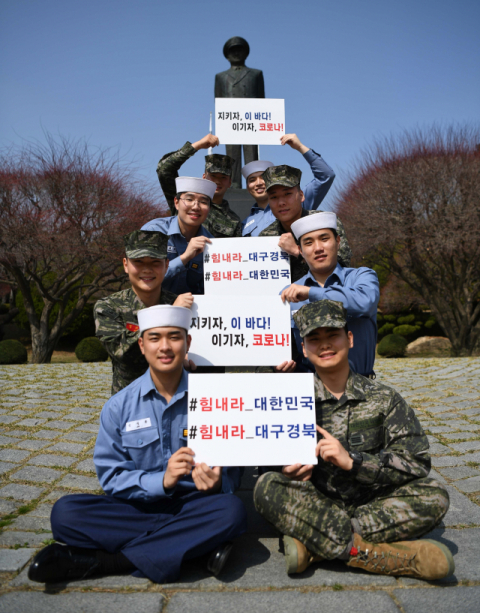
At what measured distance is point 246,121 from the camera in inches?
165

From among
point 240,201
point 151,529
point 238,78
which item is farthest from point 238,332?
point 238,78

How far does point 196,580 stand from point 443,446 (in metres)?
2.89

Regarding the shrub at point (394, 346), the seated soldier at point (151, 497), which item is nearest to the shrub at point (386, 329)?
the shrub at point (394, 346)

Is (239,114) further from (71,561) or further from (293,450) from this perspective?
(71,561)

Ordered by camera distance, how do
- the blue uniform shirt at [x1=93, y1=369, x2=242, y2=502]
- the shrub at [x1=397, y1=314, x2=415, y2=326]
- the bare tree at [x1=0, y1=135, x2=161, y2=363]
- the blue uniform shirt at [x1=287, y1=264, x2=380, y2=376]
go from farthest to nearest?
the shrub at [x1=397, y1=314, x2=415, y2=326]
the bare tree at [x1=0, y1=135, x2=161, y2=363]
the blue uniform shirt at [x1=287, y1=264, x2=380, y2=376]
the blue uniform shirt at [x1=93, y1=369, x2=242, y2=502]

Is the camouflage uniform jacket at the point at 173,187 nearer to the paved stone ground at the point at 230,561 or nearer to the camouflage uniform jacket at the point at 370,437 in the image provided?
the camouflage uniform jacket at the point at 370,437

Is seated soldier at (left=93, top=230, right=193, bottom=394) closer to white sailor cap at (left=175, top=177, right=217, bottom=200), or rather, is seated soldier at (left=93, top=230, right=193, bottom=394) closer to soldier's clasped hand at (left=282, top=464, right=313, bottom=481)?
white sailor cap at (left=175, top=177, right=217, bottom=200)

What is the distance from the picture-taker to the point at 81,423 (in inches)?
203

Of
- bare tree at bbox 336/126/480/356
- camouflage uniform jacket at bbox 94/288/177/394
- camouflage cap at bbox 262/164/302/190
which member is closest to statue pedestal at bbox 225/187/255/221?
camouflage cap at bbox 262/164/302/190

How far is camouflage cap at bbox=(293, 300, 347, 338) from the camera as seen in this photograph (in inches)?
99.9

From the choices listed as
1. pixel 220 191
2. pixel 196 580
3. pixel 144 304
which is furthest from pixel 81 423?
pixel 196 580

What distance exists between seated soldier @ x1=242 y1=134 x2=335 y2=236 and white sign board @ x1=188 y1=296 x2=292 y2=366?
109 cm

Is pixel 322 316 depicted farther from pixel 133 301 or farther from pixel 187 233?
pixel 187 233

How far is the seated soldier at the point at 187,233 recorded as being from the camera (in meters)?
3.42
